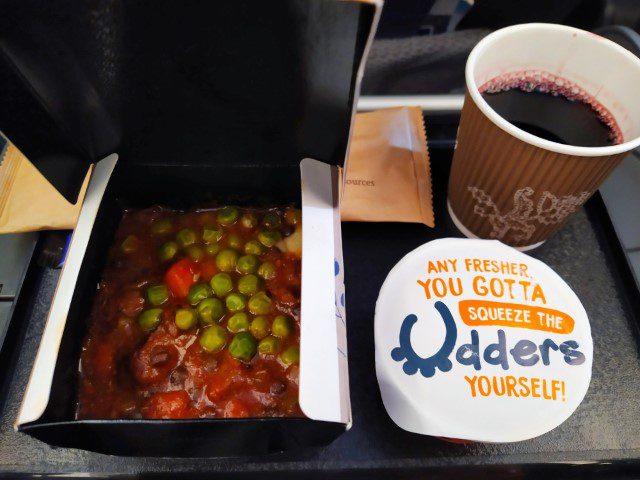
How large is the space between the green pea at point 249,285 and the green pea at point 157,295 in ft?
0.34

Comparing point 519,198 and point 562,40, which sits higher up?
point 562,40

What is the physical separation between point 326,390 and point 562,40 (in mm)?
625

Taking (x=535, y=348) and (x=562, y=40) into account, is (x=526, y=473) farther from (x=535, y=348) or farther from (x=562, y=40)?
(x=562, y=40)

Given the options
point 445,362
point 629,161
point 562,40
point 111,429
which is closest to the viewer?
point 111,429

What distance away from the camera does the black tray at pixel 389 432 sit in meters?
0.69

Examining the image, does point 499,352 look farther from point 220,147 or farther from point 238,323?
point 220,147

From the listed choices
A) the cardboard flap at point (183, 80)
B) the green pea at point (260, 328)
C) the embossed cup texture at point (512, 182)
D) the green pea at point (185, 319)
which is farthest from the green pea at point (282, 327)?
the embossed cup texture at point (512, 182)

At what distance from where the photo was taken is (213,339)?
690mm

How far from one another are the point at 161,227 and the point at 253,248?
14 centimetres

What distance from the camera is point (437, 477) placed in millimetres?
706

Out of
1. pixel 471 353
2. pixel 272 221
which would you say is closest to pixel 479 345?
pixel 471 353

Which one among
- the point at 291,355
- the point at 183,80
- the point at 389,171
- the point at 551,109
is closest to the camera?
the point at 183,80

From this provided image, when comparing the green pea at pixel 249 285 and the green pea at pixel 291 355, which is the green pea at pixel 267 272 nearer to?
the green pea at pixel 249 285

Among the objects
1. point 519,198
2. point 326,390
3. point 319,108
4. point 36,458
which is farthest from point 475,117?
point 36,458
